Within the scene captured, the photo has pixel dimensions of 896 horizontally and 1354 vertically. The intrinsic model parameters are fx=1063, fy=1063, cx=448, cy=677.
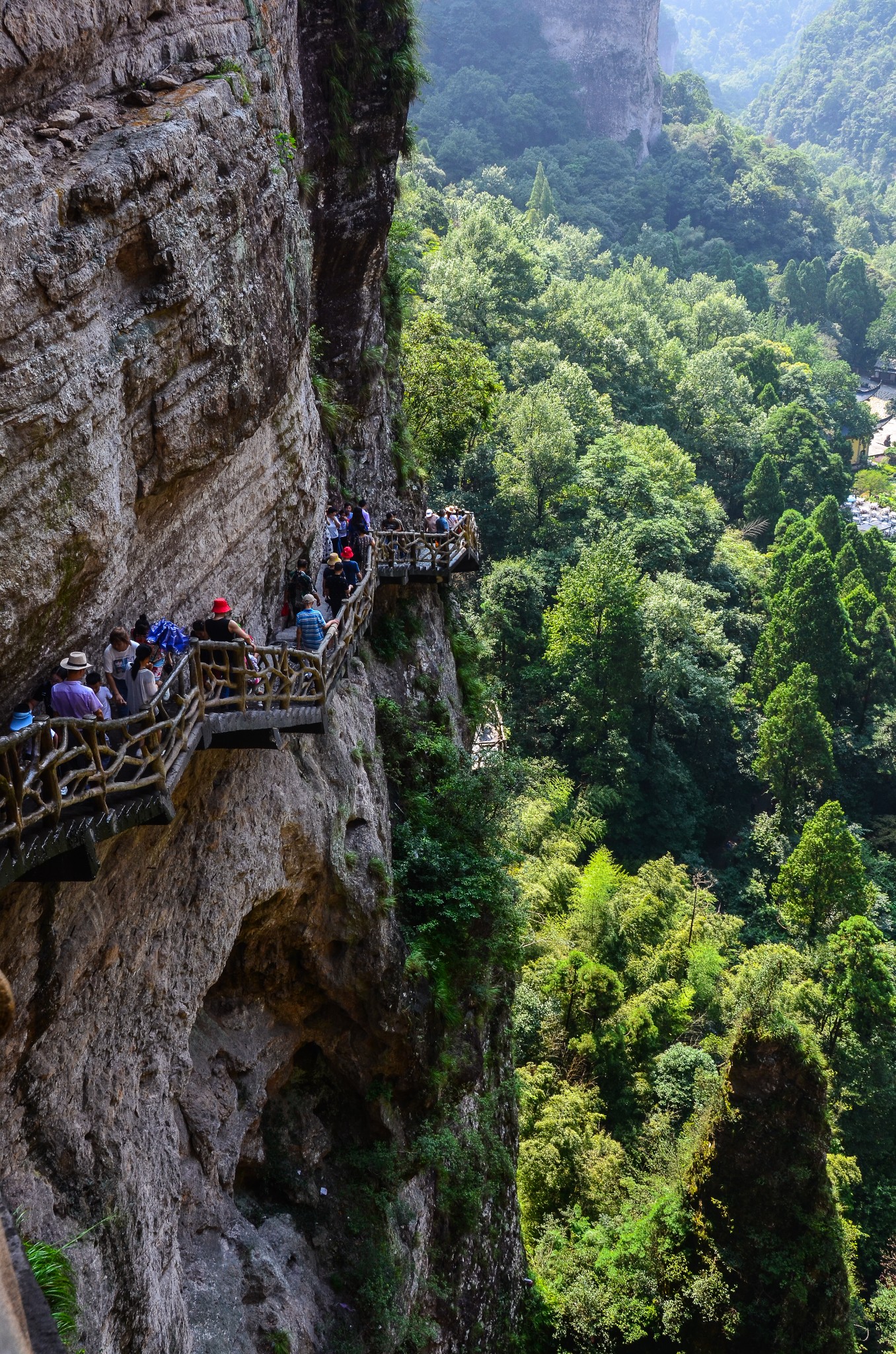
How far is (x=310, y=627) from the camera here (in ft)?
47.1

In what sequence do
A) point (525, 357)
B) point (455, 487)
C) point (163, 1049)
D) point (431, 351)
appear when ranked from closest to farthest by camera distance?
point (163, 1049)
point (431, 351)
point (455, 487)
point (525, 357)

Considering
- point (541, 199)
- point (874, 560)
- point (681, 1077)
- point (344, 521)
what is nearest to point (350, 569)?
point (344, 521)

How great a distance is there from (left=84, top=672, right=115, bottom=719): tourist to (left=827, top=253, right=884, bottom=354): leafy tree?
124081 mm

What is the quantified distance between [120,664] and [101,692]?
2.96 ft

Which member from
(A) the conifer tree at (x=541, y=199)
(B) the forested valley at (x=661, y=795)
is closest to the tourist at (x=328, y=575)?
(B) the forested valley at (x=661, y=795)

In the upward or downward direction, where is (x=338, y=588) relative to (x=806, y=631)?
upward

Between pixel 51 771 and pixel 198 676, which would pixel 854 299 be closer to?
pixel 198 676

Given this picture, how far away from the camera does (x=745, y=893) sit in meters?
45.2

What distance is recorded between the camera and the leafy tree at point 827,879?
136 ft

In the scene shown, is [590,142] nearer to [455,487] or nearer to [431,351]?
[455,487]

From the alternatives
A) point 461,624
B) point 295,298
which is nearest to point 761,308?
point 461,624

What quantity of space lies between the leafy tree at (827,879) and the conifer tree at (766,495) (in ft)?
103

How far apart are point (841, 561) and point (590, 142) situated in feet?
274

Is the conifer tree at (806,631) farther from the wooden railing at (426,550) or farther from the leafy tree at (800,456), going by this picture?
the wooden railing at (426,550)
